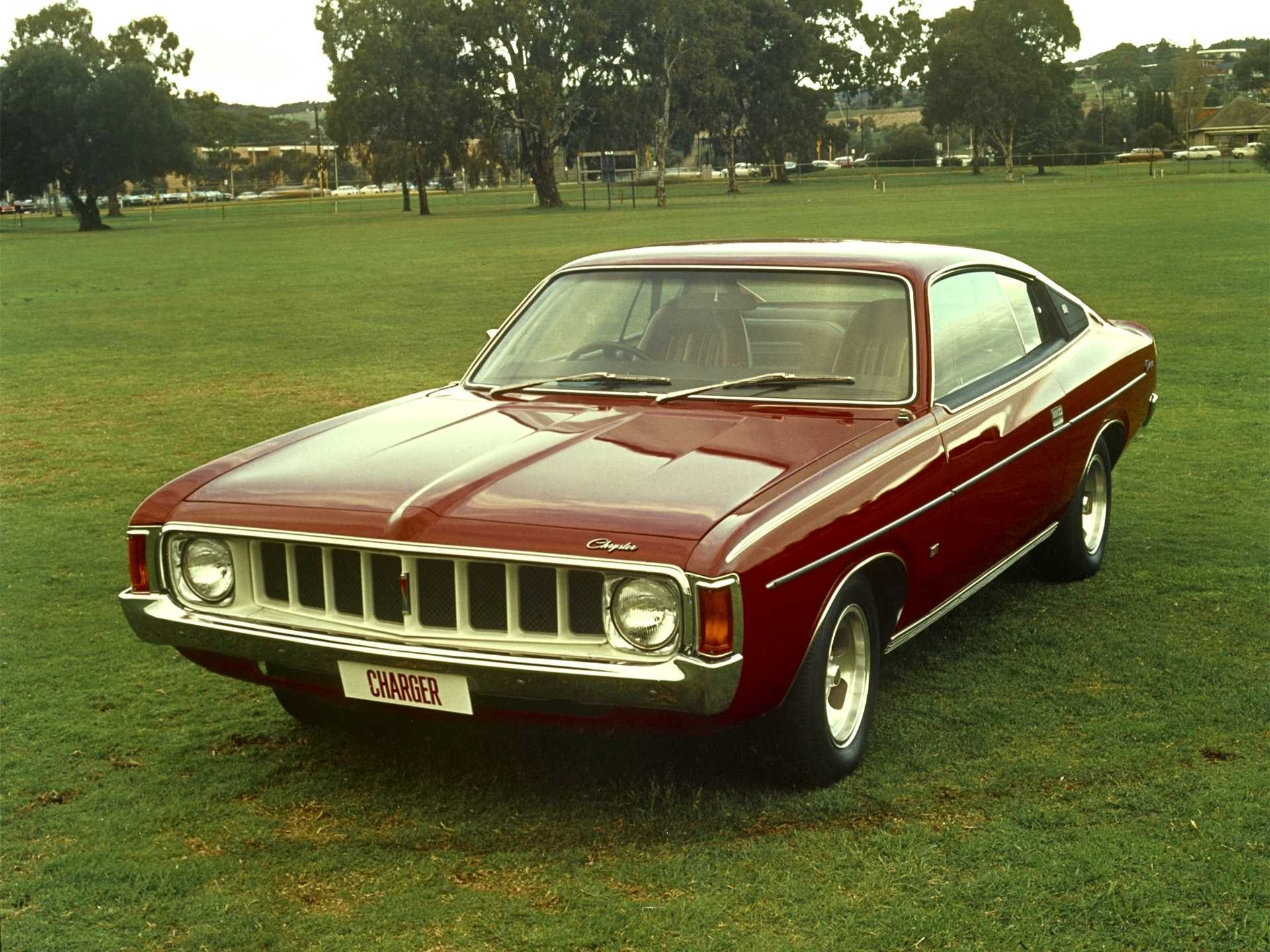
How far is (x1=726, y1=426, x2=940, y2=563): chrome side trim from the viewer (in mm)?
4164

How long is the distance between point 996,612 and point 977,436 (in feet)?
4.54

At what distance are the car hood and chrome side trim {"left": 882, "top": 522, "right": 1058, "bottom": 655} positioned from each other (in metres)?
0.66

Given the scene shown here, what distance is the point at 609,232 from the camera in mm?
44219

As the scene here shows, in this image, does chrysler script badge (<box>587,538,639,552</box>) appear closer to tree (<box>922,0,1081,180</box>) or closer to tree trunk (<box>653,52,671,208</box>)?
tree trunk (<box>653,52,671,208</box>)

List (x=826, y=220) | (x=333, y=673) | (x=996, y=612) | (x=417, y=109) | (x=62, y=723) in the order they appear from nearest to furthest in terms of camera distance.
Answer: (x=333, y=673), (x=62, y=723), (x=996, y=612), (x=826, y=220), (x=417, y=109)

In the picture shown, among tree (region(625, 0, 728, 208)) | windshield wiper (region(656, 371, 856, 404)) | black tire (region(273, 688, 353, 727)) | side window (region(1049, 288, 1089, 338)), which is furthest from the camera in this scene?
tree (region(625, 0, 728, 208))

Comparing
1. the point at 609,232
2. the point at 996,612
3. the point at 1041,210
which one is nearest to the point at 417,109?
the point at 609,232

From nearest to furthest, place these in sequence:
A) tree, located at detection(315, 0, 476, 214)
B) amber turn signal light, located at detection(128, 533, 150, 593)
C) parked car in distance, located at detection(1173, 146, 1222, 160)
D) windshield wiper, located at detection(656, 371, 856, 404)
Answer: amber turn signal light, located at detection(128, 533, 150, 593) < windshield wiper, located at detection(656, 371, 856, 404) < tree, located at detection(315, 0, 476, 214) < parked car in distance, located at detection(1173, 146, 1222, 160)

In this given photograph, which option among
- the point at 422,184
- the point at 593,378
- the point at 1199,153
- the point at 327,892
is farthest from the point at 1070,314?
the point at 1199,153

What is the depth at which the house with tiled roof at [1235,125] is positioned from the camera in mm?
149000

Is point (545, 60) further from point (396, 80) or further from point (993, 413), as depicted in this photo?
point (993, 413)

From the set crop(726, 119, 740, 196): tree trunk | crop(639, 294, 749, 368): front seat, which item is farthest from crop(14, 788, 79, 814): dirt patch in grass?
crop(726, 119, 740, 196): tree trunk

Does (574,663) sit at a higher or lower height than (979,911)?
higher

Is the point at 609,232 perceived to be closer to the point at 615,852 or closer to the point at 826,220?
the point at 826,220
